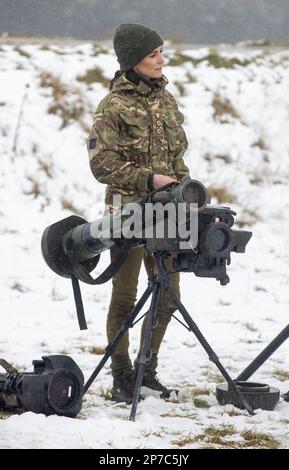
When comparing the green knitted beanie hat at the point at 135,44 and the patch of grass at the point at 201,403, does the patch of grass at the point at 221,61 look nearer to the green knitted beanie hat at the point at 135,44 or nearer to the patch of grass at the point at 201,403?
the green knitted beanie hat at the point at 135,44

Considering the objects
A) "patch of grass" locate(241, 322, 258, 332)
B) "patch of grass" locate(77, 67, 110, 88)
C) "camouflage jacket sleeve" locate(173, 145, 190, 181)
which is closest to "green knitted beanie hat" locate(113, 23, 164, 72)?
"camouflage jacket sleeve" locate(173, 145, 190, 181)

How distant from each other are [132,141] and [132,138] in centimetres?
2

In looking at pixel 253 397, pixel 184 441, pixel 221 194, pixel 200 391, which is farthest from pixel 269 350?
pixel 221 194

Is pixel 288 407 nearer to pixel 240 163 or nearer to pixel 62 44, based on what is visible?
pixel 240 163

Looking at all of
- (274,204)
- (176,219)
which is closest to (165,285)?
(176,219)

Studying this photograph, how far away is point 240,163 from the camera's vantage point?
1385 centimetres

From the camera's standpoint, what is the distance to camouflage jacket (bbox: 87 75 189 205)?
201 inches

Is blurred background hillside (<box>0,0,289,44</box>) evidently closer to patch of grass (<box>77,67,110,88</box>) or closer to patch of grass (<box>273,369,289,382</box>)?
Answer: patch of grass (<box>77,67,110,88</box>)

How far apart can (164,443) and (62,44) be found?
11898mm

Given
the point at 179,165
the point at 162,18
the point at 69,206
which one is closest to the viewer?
the point at 179,165

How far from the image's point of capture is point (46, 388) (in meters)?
4.63

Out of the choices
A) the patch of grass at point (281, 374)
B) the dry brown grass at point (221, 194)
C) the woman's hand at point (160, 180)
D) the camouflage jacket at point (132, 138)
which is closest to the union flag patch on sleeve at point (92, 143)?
the camouflage jacket at point (132, 138)

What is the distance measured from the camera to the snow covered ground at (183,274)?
457 centimetres

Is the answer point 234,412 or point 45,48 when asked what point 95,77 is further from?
point 234,412
